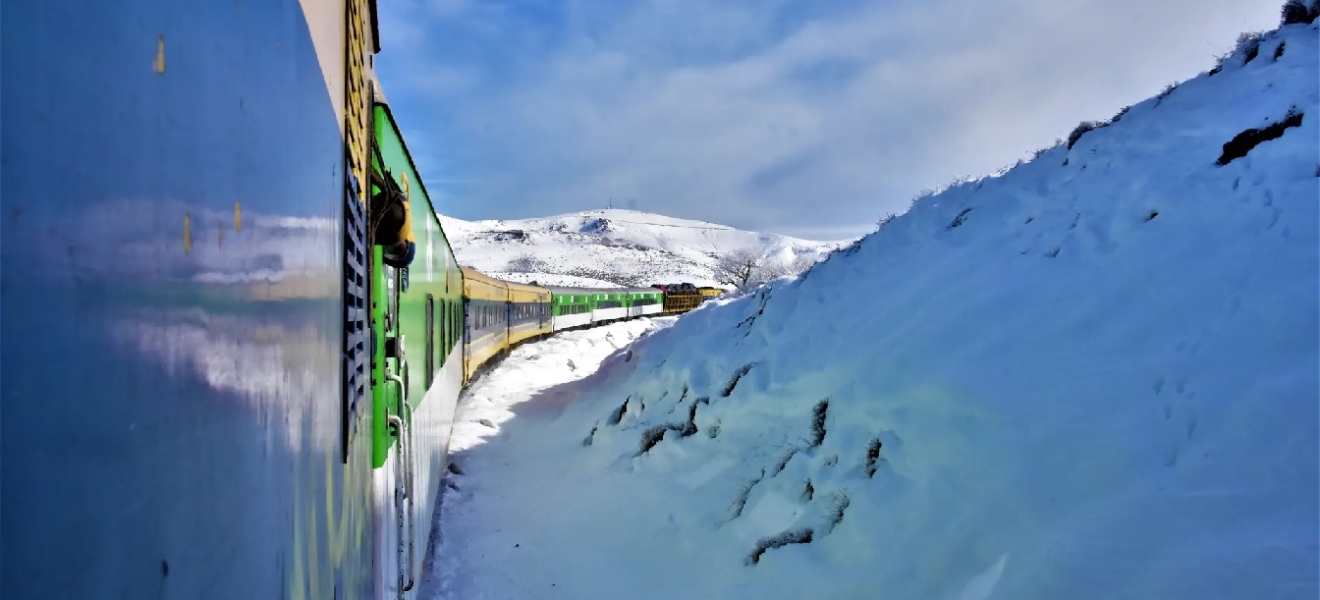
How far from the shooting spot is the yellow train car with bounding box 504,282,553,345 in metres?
21.9

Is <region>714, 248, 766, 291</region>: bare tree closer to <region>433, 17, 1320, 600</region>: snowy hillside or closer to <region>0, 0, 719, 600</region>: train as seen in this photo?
<region>433, 17, 1320, 600</region>: snowy hillside

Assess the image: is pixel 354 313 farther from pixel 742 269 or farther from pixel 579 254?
pixel 579 254

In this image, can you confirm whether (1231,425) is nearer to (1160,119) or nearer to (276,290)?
(276,290)

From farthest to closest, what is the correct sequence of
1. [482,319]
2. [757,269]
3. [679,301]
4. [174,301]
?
[757,269]
[679,301]
[482,319]
[174,301]

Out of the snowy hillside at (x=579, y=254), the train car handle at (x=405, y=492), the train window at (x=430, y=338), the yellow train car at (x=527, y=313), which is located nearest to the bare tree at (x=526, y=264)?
the snowy hillside at (x=579, y=254)

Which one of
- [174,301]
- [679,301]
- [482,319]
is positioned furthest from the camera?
[679,301]

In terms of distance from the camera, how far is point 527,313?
24.5 metres

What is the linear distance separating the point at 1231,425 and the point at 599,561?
16.2 feet

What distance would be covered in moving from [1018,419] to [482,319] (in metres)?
12.5

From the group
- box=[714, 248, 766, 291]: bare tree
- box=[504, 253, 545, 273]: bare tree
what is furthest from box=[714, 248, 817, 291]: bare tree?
box=[504, 253, 545, 273]: bare tree

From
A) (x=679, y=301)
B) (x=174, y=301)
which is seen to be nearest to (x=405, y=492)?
(x=174, y=301)

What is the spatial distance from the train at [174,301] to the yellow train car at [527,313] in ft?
62.8

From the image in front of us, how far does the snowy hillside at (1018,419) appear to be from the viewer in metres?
3.73

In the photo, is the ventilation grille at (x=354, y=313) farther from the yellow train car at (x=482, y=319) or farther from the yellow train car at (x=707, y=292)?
the yellow train car at (x=707, y=292)
